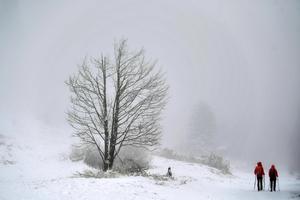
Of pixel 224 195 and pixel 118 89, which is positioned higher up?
pixel 118 89

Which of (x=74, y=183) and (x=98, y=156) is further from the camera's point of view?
(x=98, y=156)

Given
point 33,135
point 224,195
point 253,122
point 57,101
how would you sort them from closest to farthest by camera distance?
point 224,195
point 33,135
point 57,101
point 253,122

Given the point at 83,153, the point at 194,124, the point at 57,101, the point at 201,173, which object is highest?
the point at 57,101

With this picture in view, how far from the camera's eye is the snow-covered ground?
1028cm

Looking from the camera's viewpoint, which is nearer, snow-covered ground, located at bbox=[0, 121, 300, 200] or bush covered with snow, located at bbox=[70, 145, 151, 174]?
snow-covered ground, located at bbox=[0, 121, 300, 200]

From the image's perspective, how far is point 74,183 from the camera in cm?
1123

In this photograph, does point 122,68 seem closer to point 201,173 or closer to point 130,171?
point 130,171

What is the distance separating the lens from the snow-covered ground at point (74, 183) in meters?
10.3

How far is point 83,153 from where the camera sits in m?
24.0

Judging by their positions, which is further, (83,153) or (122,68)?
(83,153)

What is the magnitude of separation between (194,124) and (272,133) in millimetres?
54022

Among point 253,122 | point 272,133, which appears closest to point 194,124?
point 272,133

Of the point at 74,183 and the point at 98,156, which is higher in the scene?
Answer: the point at 98,156

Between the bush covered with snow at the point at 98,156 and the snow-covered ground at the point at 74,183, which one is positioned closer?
the snow-covered ground at the point at 74,183
